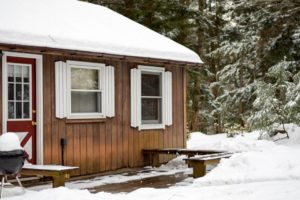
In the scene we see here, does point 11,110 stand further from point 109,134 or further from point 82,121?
point 109,134

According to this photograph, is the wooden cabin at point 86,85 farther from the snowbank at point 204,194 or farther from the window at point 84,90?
the snowbank at point 204,194

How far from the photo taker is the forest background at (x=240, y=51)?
14461 mm

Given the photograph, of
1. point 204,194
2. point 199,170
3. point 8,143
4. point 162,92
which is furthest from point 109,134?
point 204,194

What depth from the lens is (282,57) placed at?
1692 cm

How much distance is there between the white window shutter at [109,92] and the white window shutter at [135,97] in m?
0.67

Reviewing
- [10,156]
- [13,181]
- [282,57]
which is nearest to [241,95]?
[282,57]

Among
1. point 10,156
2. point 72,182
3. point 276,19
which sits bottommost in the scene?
point 72,182

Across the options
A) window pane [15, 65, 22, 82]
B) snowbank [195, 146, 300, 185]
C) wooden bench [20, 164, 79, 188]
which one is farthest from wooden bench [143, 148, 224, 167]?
wooden bench [20, 164, 79, 188]

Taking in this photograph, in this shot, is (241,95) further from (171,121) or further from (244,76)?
(171,121)

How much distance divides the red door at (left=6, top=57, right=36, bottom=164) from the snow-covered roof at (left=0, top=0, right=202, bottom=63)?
0.64 m

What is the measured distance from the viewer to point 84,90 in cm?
1141

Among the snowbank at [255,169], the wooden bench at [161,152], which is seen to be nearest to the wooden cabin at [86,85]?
the wooden bench at [161,152]

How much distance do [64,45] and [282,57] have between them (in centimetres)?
893

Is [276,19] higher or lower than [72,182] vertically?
higher
